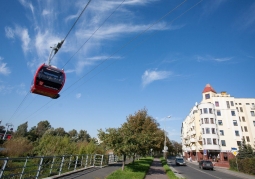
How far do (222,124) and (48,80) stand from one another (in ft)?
172

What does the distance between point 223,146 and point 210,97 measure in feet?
50.5

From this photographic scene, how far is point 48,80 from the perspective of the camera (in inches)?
416

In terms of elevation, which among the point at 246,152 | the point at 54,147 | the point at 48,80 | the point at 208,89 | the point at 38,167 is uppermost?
the point at 208,89

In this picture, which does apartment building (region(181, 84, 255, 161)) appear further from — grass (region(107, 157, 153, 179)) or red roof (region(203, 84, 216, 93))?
grass (region(107, 157, 153, 179))

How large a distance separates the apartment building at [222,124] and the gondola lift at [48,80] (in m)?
47.2

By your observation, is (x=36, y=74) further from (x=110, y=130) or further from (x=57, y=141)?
(x=57, y=141)

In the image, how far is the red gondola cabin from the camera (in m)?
10.4

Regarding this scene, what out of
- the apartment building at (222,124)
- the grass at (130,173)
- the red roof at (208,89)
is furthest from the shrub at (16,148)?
the red roof at (208,89)

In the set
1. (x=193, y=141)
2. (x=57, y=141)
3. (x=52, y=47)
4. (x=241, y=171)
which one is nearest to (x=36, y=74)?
(x=52, y=47)

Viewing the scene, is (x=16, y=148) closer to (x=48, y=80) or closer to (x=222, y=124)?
(x=48, y=80)

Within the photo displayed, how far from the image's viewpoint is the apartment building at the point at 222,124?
46281 mm

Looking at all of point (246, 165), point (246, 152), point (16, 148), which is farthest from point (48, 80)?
point (246, 152)

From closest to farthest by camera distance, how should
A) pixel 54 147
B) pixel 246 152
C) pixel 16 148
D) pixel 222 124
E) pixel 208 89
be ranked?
pixel 54 147, pixel 16 148, pixel 246 152, pixel 222 124, pixel 208 89

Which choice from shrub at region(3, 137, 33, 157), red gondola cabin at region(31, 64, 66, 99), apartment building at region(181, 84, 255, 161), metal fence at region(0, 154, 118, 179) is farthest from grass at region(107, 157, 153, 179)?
apartment building at region(181, 84, 255, 161)
